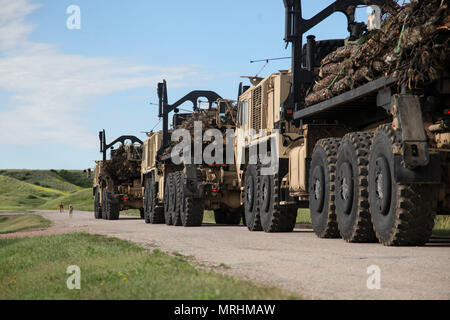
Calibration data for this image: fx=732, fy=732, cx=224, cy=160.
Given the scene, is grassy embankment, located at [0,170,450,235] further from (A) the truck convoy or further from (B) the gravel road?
(B) the gravel road

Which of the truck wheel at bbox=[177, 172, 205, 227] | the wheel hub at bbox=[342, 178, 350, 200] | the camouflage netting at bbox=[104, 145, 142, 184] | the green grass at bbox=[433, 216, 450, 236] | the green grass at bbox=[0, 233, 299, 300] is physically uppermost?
the camouflage netting at bbox=[104, 145, 142, 184]

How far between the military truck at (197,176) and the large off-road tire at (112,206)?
9397 millimetres

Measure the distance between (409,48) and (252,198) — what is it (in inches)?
354

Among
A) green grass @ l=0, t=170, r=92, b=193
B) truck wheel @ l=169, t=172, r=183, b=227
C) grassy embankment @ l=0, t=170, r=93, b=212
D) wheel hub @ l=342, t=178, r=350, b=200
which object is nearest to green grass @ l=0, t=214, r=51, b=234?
truck wheel @ l=169, t=172, r=183, b=227

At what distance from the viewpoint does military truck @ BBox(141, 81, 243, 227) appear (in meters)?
23.1

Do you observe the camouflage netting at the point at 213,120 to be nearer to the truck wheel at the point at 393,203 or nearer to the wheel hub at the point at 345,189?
the wheel hub at the point at 345,189

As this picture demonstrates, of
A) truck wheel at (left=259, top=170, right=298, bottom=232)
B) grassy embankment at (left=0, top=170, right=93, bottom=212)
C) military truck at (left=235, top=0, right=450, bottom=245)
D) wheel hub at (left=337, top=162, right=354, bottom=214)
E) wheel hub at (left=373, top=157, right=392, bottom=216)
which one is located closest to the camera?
military truck at (left=235, top=0, right=450, bottom=245)

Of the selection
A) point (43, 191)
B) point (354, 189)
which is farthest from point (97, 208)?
point (43, 191)

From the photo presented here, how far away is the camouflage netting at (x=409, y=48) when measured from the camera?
10266 mm

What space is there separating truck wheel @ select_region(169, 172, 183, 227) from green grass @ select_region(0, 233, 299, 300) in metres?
10.7

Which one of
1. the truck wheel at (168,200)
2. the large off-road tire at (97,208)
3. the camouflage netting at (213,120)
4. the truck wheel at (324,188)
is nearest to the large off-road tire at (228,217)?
the truck wheel at (168,200)

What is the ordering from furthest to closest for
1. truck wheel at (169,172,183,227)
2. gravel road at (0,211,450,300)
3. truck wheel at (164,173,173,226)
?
1. truck wheel at (164,173,173,226)
2. truck wheel at (169,172,183,227)
3. gravel road at (0,211,450,300)

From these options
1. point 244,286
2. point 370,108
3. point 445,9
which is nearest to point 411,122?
point 445,9

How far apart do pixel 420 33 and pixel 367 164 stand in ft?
9.19
